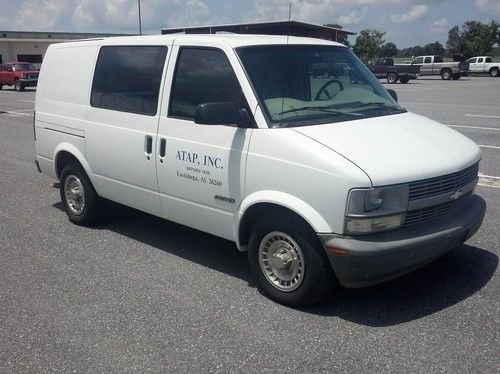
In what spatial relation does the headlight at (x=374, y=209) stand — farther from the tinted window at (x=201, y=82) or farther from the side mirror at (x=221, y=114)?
the tinted window at (x=201, y=82)

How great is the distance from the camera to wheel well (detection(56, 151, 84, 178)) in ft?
19.5

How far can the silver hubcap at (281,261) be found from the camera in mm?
3932

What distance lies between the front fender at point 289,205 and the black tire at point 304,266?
0.49 ft

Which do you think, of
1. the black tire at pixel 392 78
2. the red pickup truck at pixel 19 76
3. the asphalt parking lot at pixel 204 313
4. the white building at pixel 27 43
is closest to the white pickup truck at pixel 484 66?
the black tire at pixel 392 78

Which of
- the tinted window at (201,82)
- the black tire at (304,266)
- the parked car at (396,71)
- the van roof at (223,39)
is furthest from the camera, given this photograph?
the parked car at (396,71)

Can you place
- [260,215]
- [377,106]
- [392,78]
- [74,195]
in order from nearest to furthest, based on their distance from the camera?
[260,215] < [377,106] < [74,195] < [392,78]

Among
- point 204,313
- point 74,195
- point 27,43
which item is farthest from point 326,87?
point 27,43

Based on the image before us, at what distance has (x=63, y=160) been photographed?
20.0 ft

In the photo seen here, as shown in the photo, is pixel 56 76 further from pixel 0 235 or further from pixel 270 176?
pixel 270 176

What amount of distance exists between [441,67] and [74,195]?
136ft

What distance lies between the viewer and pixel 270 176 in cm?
390

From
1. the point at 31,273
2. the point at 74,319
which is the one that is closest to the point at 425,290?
the point at 74,319

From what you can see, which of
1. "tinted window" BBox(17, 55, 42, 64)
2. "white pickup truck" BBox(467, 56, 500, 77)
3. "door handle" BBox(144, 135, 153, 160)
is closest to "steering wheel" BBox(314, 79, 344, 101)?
"door handle" BBox(144, 135, 153, 160)

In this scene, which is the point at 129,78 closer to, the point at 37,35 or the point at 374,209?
the point at 374,209
